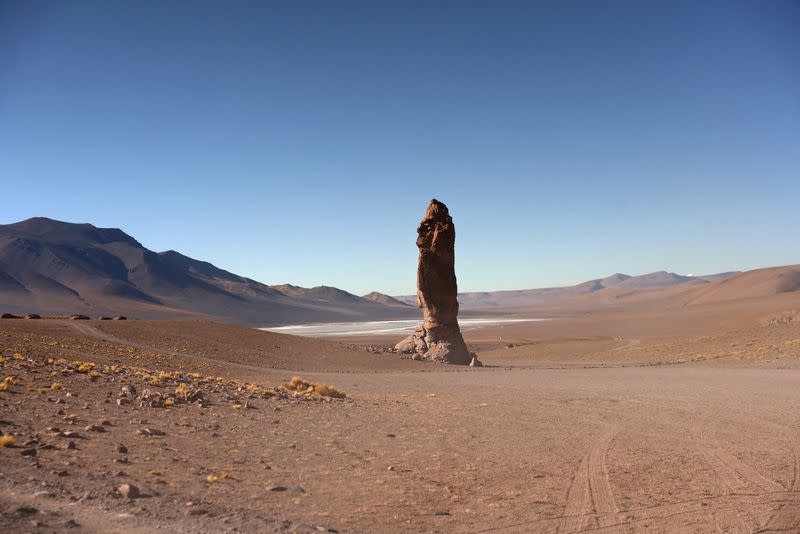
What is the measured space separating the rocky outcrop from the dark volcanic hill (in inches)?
3687

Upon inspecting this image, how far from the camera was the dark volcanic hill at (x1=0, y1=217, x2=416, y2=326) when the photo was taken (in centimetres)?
12588

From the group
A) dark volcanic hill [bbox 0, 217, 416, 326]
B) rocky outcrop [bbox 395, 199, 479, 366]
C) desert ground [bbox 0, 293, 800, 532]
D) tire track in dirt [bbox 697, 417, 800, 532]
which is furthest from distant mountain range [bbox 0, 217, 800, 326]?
tire track in dirt [bbox 697, 417, 800, 532]

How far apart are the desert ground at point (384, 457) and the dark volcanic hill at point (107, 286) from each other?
373 ft

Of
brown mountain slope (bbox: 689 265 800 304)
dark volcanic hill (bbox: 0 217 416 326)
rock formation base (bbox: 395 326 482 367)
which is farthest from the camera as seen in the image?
brown mountain slope (bbox: 689 265 800 304)

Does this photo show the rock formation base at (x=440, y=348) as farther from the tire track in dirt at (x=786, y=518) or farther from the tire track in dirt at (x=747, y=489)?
the tire track in dirt at (x=786, y=518)

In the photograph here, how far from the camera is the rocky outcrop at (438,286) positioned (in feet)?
125

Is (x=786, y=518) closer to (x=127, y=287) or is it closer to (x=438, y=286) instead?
(x=438, y=286)

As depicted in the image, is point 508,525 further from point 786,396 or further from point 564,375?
point 564,375

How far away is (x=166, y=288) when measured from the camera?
168 meters

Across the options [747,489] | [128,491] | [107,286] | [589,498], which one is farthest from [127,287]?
[747,489]

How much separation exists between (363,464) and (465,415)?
5.75 meters

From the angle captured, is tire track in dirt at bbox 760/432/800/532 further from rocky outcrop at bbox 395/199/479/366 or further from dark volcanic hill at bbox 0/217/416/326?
dark volcanic hill at bbox 0/217/416/326

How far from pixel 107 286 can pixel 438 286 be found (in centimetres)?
13308

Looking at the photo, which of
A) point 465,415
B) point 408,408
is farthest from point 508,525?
point 408,408
